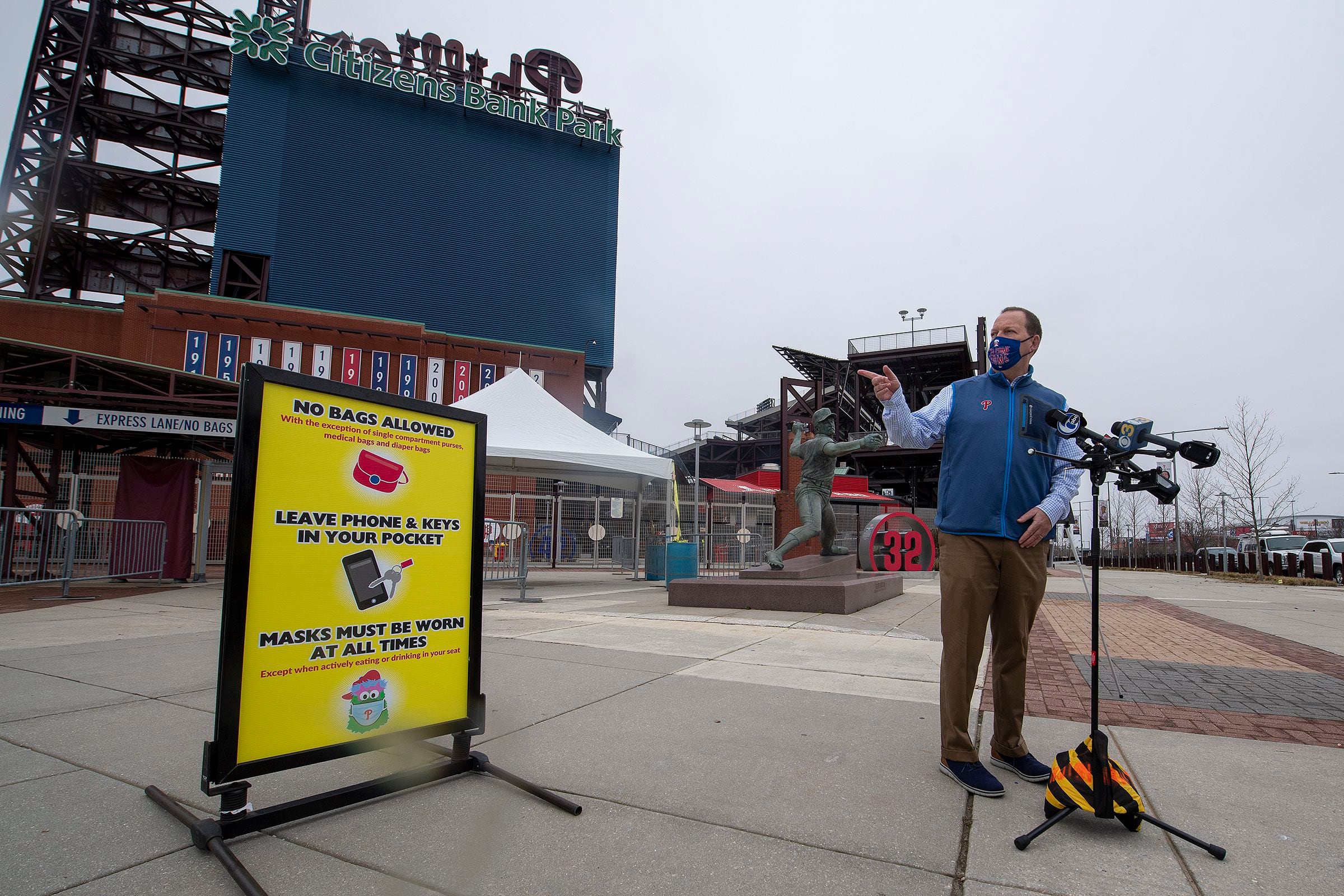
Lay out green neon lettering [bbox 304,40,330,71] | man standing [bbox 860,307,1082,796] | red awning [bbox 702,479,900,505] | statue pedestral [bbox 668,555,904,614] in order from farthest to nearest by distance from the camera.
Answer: green neon lettering [bbox 304,40,330,71] → red awning [bbox 702,479,900,505] → statue pedestral [bbox 668,555,904,614] → man standing [bbox 860,307,1082,796]

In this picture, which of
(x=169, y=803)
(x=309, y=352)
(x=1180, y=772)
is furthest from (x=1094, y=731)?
(x=309, y=352)

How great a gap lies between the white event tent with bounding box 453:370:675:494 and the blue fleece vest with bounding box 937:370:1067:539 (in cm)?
981

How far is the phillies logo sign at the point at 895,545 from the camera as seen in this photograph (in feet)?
58.7

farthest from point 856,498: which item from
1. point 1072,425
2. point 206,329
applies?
point 1072,425

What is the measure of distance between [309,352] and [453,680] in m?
30.4

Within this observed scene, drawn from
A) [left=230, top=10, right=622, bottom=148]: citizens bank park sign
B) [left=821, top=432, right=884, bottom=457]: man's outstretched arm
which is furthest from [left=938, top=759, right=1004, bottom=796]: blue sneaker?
[left=230, top=10, right=622, bottom=148]: citizens bank park sign

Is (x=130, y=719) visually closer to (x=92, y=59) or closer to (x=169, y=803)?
(x=169, y=803)

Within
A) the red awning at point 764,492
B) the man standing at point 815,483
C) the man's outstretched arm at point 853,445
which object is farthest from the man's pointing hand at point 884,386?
the red awning at point 764,492

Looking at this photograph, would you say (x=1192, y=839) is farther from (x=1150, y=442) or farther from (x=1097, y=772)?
(x=1150, y=442)

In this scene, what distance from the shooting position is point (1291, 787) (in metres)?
2.98

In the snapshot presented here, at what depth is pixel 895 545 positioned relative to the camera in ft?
60.0

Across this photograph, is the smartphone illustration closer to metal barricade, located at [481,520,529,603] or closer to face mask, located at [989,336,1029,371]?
face mask, located at [989,336,1029,371]

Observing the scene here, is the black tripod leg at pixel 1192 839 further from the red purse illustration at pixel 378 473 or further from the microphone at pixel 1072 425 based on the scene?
the red purse illustration at pixel 378 473

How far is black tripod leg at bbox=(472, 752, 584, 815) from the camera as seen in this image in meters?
Answer: 2.61
